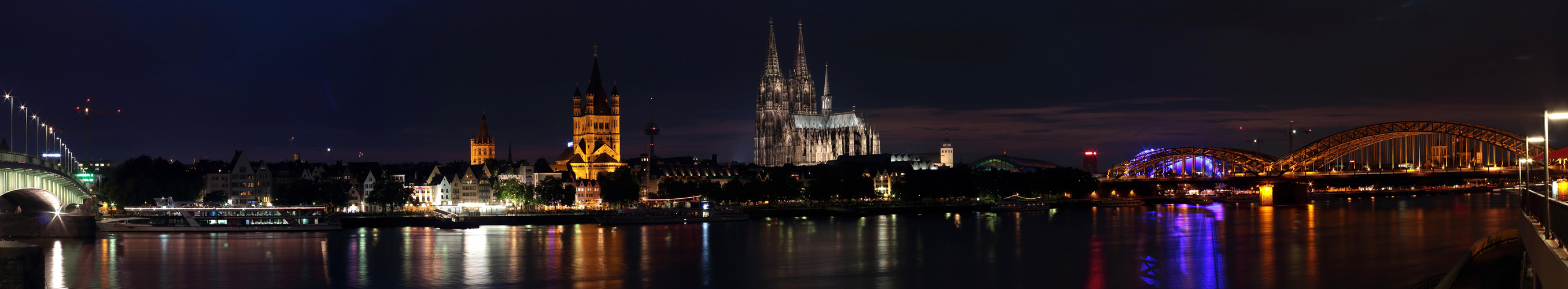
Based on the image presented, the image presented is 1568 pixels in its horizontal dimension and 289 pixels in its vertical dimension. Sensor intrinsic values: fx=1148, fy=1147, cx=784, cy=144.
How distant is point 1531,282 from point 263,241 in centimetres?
4631

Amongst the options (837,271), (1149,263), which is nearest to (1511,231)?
(1149,263)

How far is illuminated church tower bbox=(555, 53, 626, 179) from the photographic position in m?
104

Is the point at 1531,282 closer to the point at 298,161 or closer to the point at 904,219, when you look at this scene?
the point at 904,219

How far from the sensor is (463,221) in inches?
2469

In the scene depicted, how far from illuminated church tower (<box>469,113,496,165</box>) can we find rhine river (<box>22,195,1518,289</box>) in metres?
51.8

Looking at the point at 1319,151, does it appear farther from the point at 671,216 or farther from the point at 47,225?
the point at 47,225

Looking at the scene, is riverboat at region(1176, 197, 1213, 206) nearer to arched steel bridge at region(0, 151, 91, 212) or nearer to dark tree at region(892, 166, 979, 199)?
dark tree at region(892, 166, 979, 199)

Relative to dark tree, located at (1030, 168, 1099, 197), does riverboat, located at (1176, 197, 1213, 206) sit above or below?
below

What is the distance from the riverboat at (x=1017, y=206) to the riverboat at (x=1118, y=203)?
7.61 meters

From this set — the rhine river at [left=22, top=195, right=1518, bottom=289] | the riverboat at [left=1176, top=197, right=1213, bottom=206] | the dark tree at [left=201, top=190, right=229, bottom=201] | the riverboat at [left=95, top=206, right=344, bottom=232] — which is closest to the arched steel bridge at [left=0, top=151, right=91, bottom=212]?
the rhine river at [left=22, top=195, right=1518, bottom=289]

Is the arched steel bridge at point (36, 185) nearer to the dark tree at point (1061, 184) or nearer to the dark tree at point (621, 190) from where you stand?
the dark tree at point (621, 190)

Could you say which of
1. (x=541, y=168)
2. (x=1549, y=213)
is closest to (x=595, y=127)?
(x=541, y=168)

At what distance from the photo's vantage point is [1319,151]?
328ft

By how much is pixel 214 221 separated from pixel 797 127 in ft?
246
